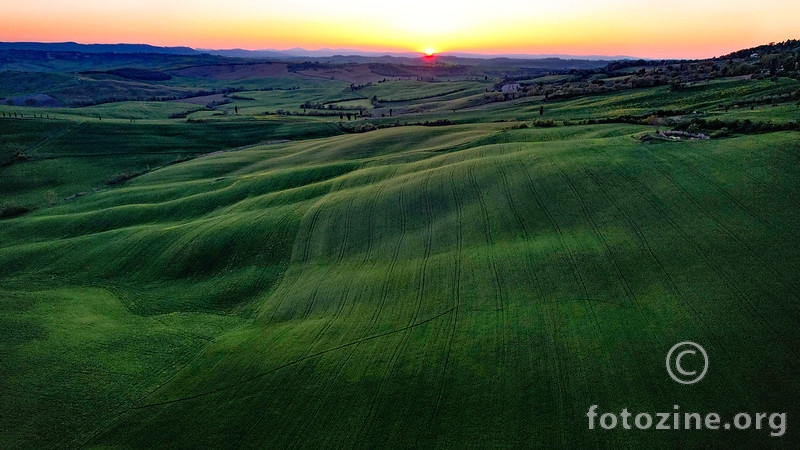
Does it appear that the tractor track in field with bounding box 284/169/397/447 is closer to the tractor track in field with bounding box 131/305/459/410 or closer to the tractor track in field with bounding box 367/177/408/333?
the tractor track in field with bounding box 131/305/459/410

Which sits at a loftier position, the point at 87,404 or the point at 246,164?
the point at 246,164

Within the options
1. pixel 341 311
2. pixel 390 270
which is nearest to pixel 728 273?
pixel 390 270

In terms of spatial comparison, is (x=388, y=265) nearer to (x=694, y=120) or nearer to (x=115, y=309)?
(x=115, y=309)

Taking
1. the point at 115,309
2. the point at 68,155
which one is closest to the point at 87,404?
the point at 115,309

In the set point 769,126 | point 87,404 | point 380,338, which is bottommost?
point 87,404

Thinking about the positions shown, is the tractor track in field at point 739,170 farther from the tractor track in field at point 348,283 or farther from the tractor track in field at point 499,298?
the tractor track in field at point 348,283

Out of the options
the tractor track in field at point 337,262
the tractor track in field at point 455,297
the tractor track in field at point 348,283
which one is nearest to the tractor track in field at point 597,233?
the tractor track in field at point 455,297

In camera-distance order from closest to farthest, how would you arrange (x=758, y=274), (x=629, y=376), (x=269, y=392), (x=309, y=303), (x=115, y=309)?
(x=629, y=376) → (x=269, y=392) → (x=758, y=274) → (x=309, y=303) → (x=115, y=309)
